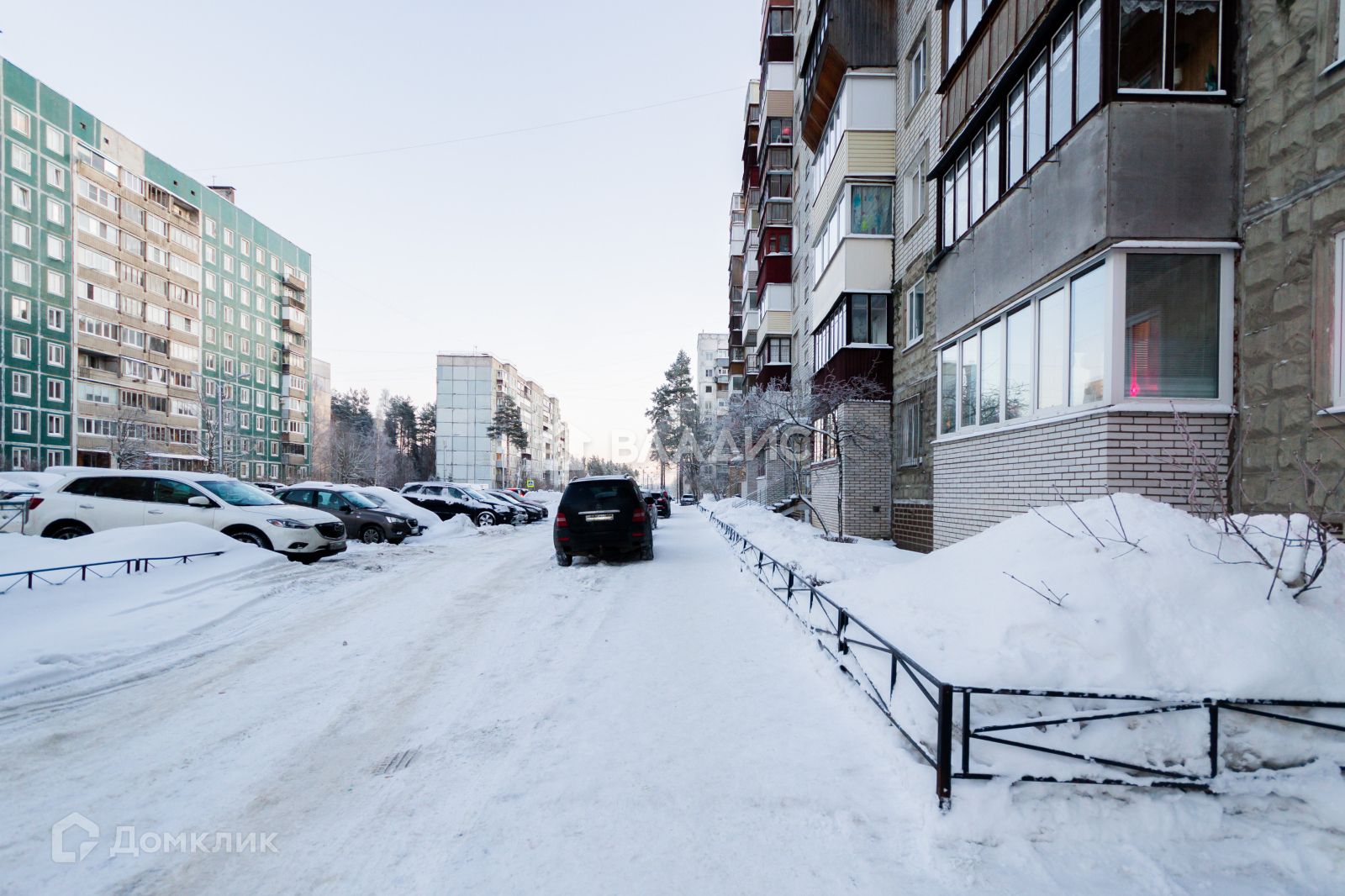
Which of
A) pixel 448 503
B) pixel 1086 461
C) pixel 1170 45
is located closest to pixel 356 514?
pixel 448 503

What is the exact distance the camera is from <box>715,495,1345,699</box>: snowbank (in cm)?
367

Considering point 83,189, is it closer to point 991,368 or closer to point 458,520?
point 458,520

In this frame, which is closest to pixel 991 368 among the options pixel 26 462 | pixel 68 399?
pixel 26 462

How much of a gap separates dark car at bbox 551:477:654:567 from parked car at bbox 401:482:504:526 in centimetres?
1480

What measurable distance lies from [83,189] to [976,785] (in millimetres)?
67668

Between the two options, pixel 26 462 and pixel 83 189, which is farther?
pixel 83 189

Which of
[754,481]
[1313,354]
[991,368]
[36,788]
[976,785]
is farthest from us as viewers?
[754,481]

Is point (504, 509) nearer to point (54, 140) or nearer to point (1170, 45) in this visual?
point (1170, 45)

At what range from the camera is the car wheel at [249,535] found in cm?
1239

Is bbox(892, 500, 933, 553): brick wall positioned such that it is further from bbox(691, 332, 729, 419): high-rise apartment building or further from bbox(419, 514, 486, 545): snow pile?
bbox(691, 332, 729, 419): high-rise apartment building

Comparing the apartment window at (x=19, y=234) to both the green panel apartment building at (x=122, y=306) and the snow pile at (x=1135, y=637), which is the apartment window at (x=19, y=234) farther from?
the snow pile at (x=1135, y=637)

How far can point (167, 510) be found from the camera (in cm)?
1212

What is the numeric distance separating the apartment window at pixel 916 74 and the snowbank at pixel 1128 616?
1319 cm

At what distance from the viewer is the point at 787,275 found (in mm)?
30641
